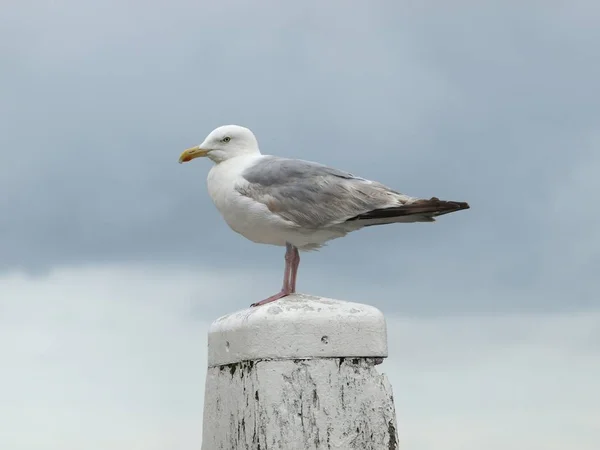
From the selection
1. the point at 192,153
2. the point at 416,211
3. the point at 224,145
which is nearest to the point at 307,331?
the point at 416,211

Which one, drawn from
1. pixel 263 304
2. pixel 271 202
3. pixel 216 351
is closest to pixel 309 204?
pixel 271 202

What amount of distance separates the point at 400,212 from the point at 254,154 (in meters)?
1.55

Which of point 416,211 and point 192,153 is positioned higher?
point 192,153

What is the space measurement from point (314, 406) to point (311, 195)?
1846 mm

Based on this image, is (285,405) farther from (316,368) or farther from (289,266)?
(289,266)

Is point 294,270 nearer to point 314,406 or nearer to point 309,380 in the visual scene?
point 309,380

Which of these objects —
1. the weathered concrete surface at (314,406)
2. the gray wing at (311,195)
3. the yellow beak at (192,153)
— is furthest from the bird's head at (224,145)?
the weathered concrete surface at (314,406)

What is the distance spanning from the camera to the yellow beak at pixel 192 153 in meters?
→ 9.70

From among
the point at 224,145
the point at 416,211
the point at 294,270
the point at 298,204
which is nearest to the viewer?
the point at 416,211

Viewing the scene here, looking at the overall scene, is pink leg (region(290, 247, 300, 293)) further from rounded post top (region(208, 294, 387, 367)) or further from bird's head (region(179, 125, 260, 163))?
bird's head (region(179, 125, 260, 163))

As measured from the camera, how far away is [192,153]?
9.73 metres

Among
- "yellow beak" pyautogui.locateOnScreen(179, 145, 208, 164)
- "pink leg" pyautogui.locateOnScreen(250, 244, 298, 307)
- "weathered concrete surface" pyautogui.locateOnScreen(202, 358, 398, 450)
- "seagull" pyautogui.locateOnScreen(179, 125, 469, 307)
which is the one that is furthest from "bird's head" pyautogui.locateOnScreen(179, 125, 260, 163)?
"weathered concrete surface" pyautogui.locateOnScreen(202, 358, 398, 450)

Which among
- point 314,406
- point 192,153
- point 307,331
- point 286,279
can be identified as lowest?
point 314,406

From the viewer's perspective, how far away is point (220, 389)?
9258 mm
